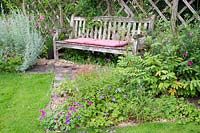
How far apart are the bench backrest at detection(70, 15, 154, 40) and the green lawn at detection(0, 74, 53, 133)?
1621 millimetres

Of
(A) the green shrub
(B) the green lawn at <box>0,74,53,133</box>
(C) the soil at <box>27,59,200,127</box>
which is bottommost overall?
(B) the green lawn at <box>0,74,53,133</box>

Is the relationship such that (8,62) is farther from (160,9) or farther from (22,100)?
(160,9)

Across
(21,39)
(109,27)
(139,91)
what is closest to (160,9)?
(109,27)

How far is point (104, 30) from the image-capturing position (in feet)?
20.7

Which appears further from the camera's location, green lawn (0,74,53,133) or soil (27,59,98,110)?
soil (27,59,98,110)

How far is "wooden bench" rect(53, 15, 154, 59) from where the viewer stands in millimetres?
5704

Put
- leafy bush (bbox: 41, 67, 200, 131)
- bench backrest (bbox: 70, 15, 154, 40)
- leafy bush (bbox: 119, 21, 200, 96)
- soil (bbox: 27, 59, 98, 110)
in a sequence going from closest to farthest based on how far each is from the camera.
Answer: leafy bush (bbox: 41, 67, 200, 131)
leafy bush (bbox: 119, 21, 200, 96)
soil (bbox: 27, 59, 98, 110)
bench backrest (bbox: 70, 15, 154, 40)

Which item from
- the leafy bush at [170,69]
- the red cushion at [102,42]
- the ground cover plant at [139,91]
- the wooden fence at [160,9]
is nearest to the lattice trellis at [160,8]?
the wooden fence at [160,9]

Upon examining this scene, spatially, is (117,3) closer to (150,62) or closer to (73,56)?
(73,56)

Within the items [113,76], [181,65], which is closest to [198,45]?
[181,65]

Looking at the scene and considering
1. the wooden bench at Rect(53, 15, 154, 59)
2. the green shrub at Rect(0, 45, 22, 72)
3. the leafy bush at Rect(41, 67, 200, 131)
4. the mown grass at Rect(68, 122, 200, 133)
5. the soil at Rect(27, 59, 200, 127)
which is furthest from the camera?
the wooden bench at Rect(53, 15, 154, 59)

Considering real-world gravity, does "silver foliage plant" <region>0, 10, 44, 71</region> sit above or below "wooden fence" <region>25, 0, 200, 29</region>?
below

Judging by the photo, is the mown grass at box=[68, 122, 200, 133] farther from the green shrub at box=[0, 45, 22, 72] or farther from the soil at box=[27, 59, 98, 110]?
the green shrub at box=[0, 45, 22, 72]

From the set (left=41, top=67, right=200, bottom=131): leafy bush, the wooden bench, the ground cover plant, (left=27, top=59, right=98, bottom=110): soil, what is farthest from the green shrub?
(left=41, top=67, right=200, bottom=131): leafy bush
